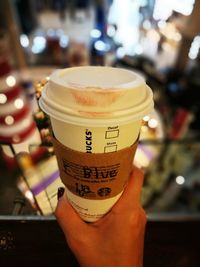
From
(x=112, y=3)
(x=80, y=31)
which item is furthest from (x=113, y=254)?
(x=80, y=31)

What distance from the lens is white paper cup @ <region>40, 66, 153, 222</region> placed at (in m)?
0.64

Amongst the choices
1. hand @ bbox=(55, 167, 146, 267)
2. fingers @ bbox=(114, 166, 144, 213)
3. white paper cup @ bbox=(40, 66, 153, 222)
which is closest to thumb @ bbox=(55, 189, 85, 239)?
hand @ bbox=(55, 167, 146, 267)

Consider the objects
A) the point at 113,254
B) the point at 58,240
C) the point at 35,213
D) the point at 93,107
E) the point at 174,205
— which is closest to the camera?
the point at 93,107

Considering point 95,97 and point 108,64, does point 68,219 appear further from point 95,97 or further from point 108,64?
point 108,64

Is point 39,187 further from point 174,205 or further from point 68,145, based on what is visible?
point 174,205

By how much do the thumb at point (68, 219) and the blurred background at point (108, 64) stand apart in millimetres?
304

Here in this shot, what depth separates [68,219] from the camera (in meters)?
0.85

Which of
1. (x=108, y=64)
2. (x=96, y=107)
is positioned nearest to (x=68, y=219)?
(x=96, y=107)

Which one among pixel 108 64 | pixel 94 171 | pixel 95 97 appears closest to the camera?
pixel 95 97

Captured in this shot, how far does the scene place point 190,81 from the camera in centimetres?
453

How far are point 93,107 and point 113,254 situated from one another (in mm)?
495

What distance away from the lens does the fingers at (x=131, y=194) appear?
33.4 inches

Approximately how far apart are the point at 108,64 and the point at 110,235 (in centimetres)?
454

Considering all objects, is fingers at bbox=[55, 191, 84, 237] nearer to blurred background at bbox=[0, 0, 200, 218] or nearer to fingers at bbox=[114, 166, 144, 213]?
fingers at bbox=[114, 166, 144, 213]
